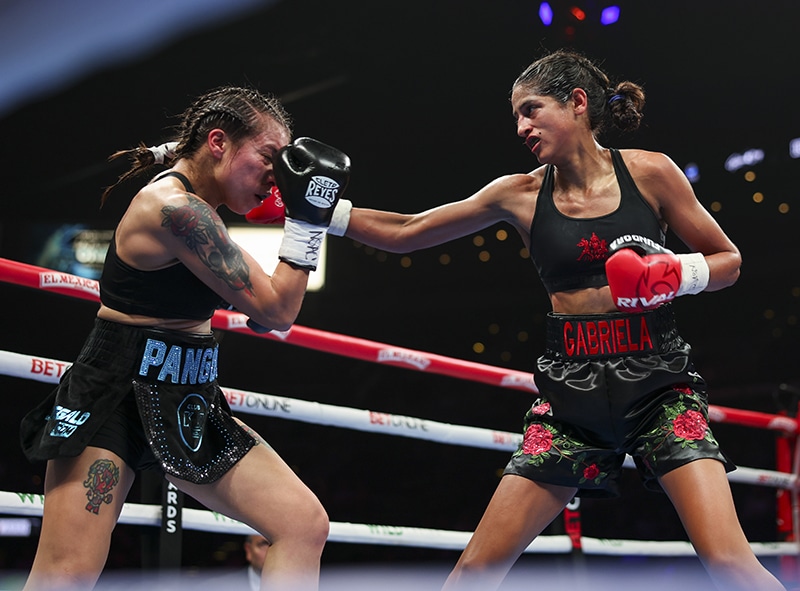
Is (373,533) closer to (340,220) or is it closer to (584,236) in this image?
(340,220)

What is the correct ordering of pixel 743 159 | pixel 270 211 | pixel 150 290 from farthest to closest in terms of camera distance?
pixel 743 159, pixel 270 211, pixel 150 290

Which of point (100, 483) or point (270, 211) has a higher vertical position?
point (270, 211)

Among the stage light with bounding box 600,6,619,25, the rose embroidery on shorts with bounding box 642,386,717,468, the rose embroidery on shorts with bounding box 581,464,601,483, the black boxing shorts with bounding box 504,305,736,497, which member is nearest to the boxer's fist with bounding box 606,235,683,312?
the black boxing shorts with bounding box 504,305,736,497

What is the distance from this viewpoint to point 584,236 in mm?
1875

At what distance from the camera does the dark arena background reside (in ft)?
23.4

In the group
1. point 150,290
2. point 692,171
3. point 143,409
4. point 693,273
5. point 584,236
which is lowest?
point 143,409

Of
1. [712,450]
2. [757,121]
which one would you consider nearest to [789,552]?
[712,450]

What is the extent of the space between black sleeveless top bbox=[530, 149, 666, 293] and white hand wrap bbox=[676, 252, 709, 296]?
11 cm

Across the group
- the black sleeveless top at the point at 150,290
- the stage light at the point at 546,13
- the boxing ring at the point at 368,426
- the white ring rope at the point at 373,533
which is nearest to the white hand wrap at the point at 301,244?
the black sleeveless top at the point at 150,290

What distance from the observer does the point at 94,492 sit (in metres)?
1.44

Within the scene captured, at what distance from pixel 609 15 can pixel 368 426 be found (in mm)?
5214

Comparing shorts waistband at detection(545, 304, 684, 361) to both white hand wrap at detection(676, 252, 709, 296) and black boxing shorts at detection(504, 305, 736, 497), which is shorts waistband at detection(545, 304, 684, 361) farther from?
white hand wrap at detection(676, 252, 709, 296)

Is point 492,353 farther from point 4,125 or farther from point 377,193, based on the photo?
point 4,125

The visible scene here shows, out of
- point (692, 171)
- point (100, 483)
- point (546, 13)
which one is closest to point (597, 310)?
point (100, 483)
